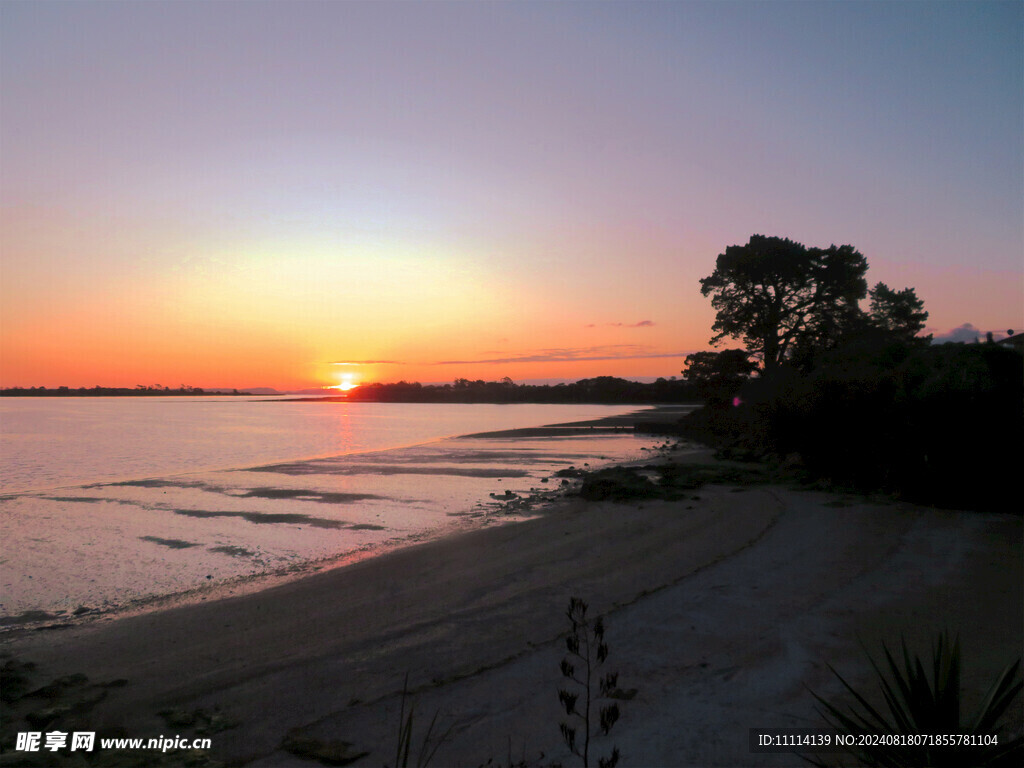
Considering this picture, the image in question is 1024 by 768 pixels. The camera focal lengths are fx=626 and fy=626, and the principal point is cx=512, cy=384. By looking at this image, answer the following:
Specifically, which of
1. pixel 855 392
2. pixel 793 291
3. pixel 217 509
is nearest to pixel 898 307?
pixel 793 291

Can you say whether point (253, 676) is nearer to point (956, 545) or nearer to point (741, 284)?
point (956, 545)

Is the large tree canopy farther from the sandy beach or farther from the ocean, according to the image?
the sandy beach

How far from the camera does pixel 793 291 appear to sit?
30641 millimetres

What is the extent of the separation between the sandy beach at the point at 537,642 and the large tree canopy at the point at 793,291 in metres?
20.2

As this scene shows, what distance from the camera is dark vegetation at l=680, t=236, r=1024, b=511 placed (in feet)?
41.2

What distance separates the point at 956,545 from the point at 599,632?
9.42 m

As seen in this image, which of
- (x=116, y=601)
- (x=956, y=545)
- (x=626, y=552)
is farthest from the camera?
(x=626, y=552)

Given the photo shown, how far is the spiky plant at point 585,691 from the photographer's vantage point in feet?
9.14

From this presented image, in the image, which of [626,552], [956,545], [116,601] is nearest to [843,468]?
[956,545]

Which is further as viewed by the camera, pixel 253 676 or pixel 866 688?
pixel 253 676

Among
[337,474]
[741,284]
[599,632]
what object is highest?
[741,284]

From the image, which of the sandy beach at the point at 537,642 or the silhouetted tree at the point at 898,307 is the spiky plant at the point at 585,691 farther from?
the silhouetted tree at the point at 898,307

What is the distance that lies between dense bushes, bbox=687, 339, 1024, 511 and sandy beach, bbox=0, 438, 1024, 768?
188cm

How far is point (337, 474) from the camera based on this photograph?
23875 mm
